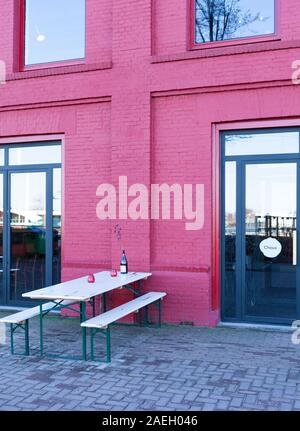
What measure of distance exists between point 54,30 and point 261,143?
161 inches

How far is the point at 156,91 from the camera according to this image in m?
7.52

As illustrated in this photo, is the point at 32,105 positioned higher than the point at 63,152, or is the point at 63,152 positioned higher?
the point at 32,105

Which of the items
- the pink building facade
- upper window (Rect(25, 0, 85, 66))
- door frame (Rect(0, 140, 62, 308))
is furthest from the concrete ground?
upper window (Rect(25, 0, 85, 66))

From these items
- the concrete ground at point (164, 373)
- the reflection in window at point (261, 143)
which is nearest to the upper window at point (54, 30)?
the reflection in window at point (261, 143)

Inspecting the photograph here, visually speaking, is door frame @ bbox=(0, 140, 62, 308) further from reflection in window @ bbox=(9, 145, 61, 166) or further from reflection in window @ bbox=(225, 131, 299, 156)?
→ reflection in window @ bbox=(225, 131, 299, 156)

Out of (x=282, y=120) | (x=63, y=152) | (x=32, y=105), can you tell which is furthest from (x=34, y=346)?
(x=282, y=120)

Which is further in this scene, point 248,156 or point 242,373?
point 248,156

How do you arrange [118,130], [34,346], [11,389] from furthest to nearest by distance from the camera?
[118,130] < [34,346] < [11,389]

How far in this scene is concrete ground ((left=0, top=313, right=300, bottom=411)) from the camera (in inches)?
176

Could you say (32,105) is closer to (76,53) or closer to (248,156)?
(76,53)

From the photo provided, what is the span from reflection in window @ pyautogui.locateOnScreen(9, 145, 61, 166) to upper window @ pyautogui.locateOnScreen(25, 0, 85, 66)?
1477 millimetres

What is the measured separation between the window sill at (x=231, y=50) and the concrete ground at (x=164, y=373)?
156 inches

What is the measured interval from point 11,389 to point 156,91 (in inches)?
185

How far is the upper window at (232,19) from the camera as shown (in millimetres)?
7301
